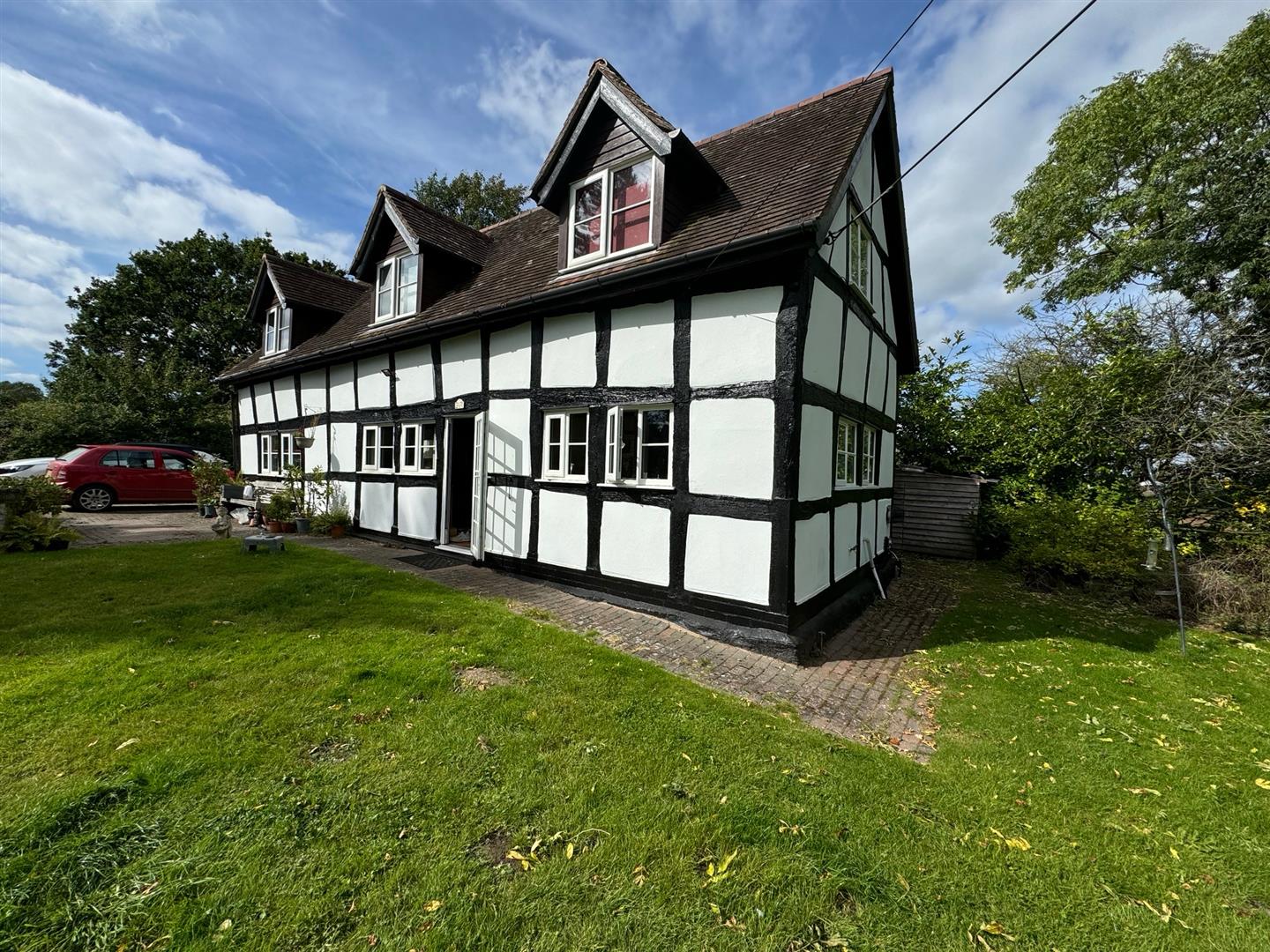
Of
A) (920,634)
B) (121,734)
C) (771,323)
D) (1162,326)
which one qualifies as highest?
(1162,326)

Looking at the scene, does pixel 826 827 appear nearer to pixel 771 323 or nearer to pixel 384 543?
pixel 771 323

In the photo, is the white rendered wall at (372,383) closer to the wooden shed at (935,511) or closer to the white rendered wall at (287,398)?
the white rendered wall at (287,398)

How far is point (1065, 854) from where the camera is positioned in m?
2.93

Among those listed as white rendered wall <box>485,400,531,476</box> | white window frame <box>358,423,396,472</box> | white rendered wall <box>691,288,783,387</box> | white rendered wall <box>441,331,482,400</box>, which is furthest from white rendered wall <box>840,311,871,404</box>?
white window frame <box>358,423,396,472</box>

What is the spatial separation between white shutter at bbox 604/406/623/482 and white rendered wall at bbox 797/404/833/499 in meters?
2.50

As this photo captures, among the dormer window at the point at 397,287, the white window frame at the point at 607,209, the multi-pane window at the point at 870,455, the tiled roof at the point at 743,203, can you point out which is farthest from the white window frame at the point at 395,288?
the multi-pane window at the point at 870,455

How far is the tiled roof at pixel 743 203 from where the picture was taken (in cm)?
594

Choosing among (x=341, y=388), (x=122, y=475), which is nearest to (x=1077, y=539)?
(x=341, y=388)

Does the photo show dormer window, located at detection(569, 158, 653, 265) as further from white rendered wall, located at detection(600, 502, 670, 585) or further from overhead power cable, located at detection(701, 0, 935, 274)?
white rendered wall, located at detection(600, 502, 670, 585)

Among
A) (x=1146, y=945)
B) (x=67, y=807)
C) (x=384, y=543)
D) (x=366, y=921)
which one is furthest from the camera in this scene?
(x=384, y=543)

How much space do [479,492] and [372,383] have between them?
188 inches

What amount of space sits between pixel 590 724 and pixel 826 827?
1775 mm

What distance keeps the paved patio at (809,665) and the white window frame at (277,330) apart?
706 centimetres

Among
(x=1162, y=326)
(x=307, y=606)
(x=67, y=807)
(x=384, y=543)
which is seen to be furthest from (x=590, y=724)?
(x=1162, y=326)
